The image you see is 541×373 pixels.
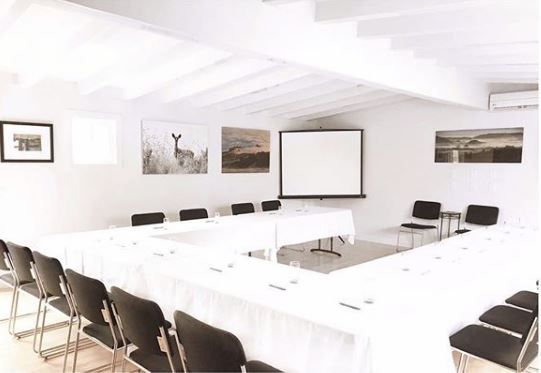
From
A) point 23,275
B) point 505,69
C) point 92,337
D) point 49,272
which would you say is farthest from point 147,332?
point 505,69

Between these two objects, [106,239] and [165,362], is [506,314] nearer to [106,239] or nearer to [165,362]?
[165,362]

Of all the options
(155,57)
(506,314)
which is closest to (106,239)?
(155,57)

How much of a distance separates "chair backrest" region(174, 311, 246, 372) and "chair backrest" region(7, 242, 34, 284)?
1821 millimetres

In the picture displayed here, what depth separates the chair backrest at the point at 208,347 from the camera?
5.93ft

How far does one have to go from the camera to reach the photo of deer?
604cm

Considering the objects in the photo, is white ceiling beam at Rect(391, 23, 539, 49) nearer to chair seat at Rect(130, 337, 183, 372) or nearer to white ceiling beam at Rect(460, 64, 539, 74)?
white ceiling beam at Rect(460, 64, 539, 74)

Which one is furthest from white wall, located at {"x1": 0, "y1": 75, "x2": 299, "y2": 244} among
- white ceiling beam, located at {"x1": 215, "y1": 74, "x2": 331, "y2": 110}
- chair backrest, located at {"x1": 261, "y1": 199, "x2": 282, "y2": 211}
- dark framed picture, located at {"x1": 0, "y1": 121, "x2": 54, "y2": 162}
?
chair backrest, located at {"x1": 261, "y1": 199, "x2": 282, "y2": 211}

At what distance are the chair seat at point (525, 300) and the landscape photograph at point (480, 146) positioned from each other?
3.45m

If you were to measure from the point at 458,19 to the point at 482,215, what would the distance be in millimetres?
4145

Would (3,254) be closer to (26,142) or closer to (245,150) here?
(26,142)

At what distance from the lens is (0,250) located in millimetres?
3570

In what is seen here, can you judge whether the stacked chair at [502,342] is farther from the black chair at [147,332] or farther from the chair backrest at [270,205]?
the chair backrest at [270,205]

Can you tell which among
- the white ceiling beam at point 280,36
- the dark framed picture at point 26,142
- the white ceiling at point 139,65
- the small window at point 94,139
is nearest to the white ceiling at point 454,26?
the white ceiling beam at point 280,36

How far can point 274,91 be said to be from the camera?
5.82 meters
